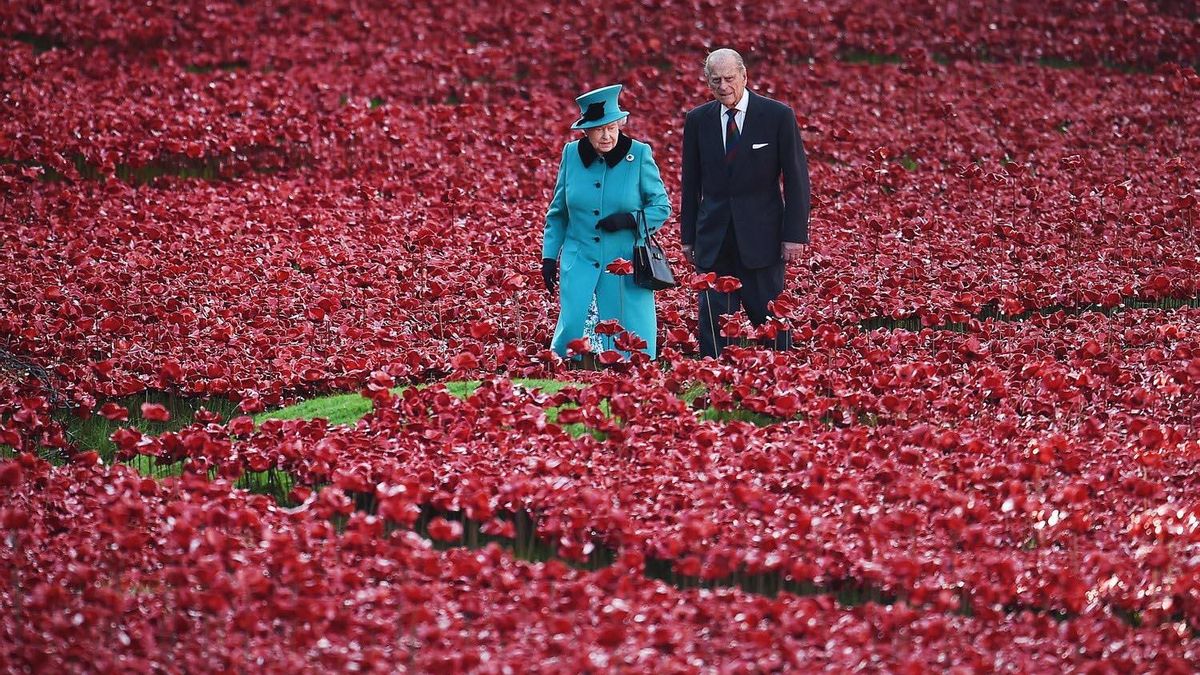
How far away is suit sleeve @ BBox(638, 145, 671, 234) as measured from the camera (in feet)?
27.8

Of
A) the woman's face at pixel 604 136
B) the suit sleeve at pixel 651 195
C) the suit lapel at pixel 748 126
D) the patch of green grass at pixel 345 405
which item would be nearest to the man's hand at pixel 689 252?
the suit sleeve at pixel 651 195

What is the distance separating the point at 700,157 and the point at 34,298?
4839mm

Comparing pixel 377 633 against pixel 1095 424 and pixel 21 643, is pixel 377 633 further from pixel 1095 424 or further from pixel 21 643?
pixel 1095 424

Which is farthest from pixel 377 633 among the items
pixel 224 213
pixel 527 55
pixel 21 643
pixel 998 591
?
pixel 527 55

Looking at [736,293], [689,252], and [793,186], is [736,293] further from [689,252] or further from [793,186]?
[793,186]

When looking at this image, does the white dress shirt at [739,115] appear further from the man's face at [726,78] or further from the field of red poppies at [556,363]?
the field of red poppies at [556,363]

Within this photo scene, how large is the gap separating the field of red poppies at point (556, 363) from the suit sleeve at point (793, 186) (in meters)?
0.71

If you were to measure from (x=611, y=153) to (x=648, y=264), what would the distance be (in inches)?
27.4

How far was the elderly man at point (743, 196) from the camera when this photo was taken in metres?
8.41

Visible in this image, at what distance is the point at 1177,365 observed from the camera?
795 centimetres

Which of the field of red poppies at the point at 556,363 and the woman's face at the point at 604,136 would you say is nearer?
the field of red poppies at the point at 556,363

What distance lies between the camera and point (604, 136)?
8.34 m

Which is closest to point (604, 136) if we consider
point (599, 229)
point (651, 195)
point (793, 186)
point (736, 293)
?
point (651, 195)

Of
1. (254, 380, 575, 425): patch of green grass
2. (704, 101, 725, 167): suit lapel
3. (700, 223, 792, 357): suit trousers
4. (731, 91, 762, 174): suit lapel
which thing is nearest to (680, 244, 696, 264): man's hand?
(700, 223, 792, 357): suit trousers
